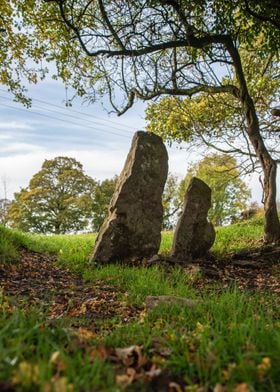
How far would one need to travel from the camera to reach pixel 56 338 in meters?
2.70

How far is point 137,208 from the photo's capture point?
8578 mm

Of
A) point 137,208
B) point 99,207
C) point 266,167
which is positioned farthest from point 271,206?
point 99,207

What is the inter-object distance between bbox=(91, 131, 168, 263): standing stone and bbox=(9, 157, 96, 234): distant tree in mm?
28044

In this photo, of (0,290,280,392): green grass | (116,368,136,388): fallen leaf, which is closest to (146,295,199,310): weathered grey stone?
(0,290,280,392): green grass

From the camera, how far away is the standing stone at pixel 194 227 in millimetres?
9258

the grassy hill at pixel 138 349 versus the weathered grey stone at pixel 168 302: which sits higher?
the weathered grey stone at pixel 168 302

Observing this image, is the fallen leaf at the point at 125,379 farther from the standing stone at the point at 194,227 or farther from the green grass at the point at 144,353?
the standing stone at the point at 194,227

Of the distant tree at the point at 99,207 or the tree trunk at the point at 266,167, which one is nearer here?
the tree trunk at the point at 266,167

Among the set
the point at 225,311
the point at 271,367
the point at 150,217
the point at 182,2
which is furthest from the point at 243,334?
the point at 182,2

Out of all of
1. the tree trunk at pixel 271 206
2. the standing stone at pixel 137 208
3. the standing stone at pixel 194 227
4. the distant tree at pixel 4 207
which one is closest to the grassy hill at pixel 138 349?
the standing stone at pixel 137 208

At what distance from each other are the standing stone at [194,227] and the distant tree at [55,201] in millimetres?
27574

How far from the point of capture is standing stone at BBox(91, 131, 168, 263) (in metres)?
8.29

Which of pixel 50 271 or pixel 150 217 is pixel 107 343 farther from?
pixel 150 217

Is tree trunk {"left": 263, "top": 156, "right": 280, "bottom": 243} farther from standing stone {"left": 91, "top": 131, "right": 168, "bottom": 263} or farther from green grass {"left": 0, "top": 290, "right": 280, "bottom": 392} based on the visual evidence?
green grass {"left": 0, "top": 290, "right": 280, "bottom": 392}
